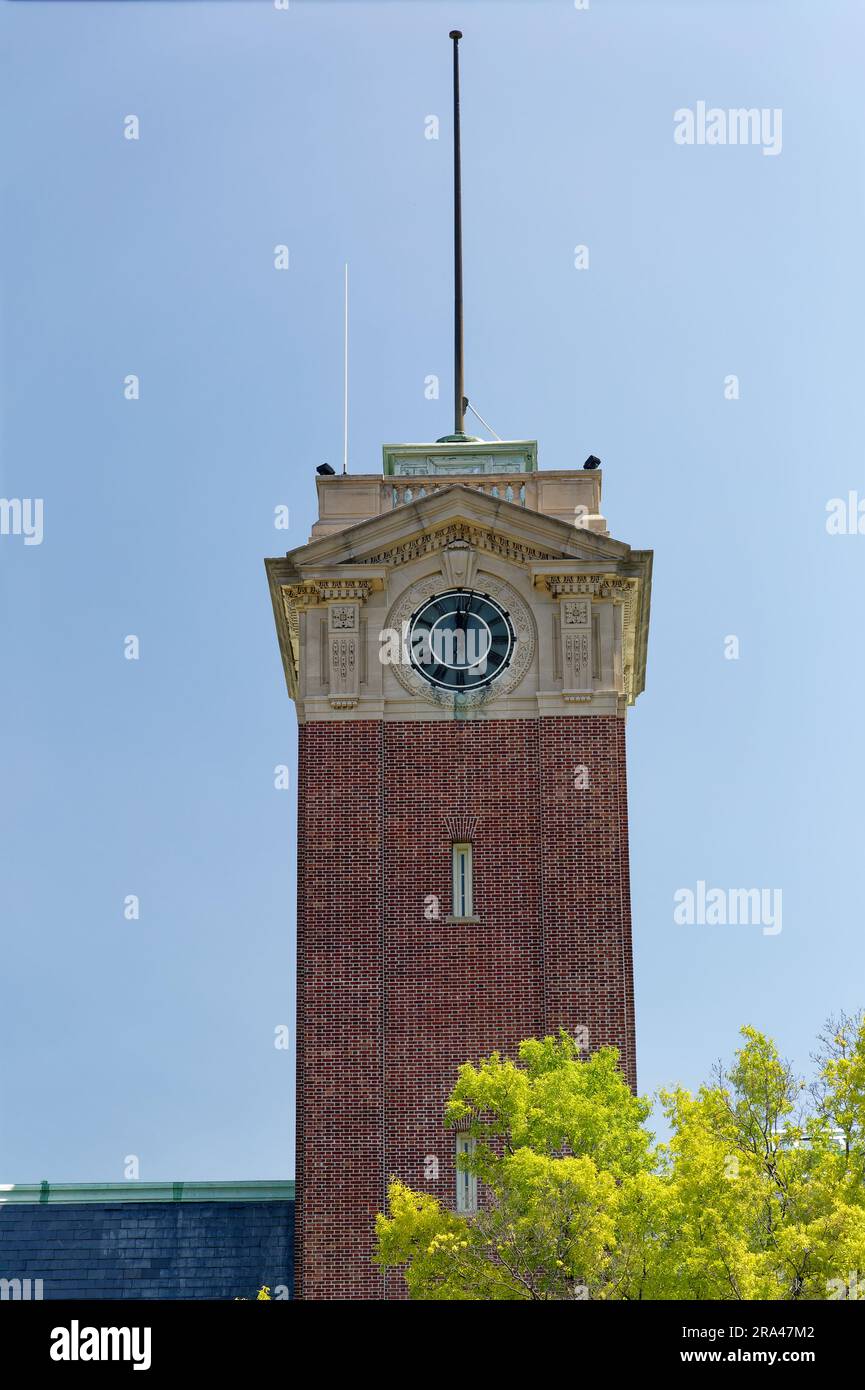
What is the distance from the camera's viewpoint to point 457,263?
5309cm

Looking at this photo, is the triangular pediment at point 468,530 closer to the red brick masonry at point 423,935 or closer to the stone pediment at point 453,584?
the stone pediment at point 453,584

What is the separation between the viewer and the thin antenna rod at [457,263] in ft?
167

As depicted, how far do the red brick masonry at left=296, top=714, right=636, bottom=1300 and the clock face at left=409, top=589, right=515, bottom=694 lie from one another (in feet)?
3.52

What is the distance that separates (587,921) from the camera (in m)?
43.0

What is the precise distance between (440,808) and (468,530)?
19.4 ft

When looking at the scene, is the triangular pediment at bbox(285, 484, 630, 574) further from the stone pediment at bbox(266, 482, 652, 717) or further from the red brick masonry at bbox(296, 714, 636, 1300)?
the red brick masonry at bbox(296, 714, 636, 1300)

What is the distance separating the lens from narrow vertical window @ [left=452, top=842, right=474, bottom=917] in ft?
142

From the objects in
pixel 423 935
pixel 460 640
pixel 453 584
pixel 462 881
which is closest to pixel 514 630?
pixel 460 640

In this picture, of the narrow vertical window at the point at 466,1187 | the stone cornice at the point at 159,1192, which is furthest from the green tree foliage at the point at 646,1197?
the stone cornice at the point at 159,1192

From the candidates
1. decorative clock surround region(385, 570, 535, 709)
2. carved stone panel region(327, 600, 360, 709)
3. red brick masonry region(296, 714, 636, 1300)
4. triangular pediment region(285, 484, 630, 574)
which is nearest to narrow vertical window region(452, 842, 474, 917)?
red brick masonry region(296, 714, 636, 1300)
